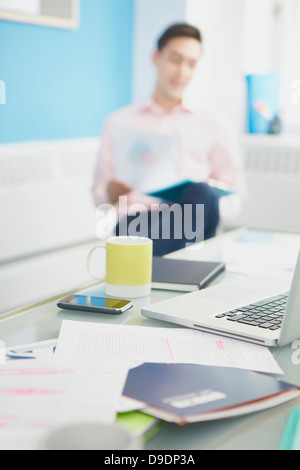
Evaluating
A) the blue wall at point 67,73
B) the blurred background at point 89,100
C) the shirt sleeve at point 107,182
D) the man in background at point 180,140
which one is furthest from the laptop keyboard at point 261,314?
the blue wall at point 67,73

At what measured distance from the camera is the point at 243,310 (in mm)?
917

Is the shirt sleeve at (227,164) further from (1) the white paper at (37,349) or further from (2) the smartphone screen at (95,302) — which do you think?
(1) the white paper at (37,349)

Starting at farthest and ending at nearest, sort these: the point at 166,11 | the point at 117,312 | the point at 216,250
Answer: the point at 166,11, the point at 216,250, the point at 117,312

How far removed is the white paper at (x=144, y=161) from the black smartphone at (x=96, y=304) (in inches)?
41.9

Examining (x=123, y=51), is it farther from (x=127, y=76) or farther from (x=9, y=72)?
(x=9, y=72)

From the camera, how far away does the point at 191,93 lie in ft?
10.1

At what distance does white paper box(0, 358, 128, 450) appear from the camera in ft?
1.79

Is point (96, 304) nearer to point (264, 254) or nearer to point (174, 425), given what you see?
point (174, 425)

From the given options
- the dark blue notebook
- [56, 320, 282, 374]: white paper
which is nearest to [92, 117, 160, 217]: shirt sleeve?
[56, 320, 282, 374]: white paper

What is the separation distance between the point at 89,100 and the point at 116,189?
0.87 m

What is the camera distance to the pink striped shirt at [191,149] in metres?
2.29

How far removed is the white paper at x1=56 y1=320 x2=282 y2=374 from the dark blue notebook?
0.03m
